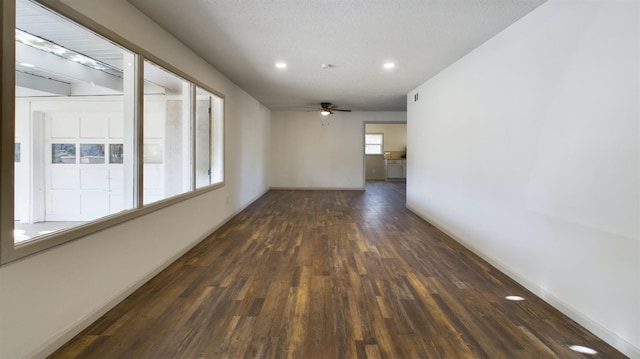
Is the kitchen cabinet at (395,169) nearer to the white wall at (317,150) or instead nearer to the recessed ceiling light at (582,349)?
the white wall at (317,150)

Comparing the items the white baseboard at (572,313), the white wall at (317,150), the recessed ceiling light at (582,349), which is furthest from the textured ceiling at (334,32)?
the white wall at (317,150)

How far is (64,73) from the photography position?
330 centimetres

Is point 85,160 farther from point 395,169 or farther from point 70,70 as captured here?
point 395,169

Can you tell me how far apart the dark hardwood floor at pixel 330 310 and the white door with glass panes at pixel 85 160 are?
990 mm

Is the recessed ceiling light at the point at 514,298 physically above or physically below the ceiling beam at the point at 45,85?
below

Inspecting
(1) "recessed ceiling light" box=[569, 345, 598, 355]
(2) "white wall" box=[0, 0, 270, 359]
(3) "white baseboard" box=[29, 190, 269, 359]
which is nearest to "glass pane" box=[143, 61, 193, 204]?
(2) "white wall" box=[0, 0, 270, 359]

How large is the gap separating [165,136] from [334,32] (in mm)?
2364

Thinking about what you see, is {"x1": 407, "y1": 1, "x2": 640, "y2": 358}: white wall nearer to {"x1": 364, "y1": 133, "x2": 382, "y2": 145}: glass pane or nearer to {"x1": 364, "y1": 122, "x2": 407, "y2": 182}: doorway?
{"x1": 364, "y1": 122, "x2": 407, "y2": 182}: doorway

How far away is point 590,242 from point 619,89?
101 cm

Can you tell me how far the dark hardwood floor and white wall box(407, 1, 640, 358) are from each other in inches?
10.9

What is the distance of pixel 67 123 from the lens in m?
3.14

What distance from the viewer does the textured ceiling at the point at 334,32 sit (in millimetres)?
2674

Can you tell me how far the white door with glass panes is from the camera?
111 inches

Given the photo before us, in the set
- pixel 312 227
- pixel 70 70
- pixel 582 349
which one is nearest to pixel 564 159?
pixel 582 349
